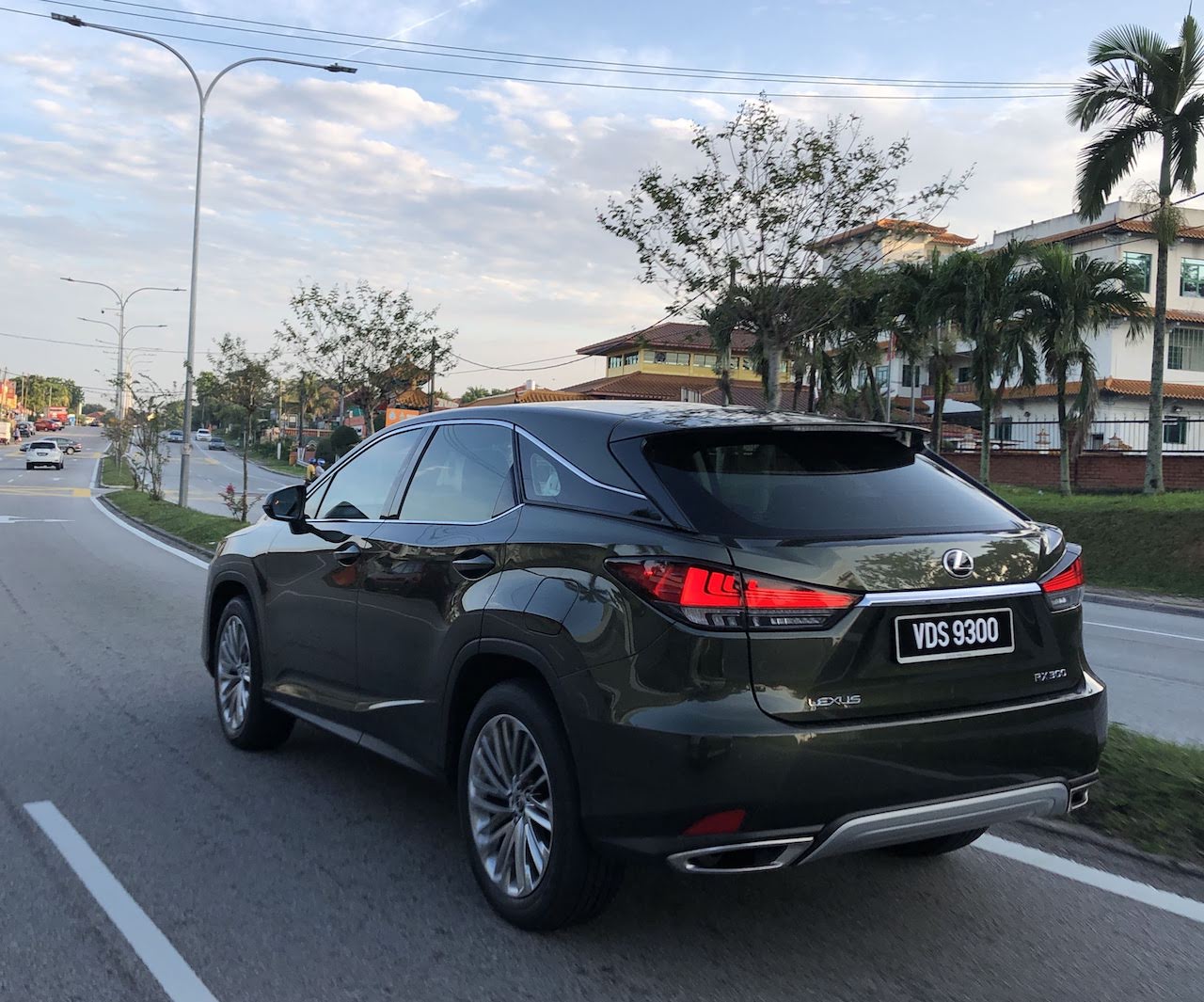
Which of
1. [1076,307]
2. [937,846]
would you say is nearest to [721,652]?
[937,846]

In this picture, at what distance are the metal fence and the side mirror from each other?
25059mm

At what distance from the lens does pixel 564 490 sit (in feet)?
13.0

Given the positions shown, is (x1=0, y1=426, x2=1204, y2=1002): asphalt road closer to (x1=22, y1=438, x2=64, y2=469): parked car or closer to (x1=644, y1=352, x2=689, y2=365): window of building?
(x1=22, y1=438, x2=64, y2=469): parked car

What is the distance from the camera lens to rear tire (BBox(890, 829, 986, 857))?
14.4ft

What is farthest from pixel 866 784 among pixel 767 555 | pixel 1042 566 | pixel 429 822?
pixel 429 822

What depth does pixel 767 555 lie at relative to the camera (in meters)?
3.35

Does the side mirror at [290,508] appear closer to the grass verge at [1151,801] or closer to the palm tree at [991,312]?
the grass verge at [1151,801]

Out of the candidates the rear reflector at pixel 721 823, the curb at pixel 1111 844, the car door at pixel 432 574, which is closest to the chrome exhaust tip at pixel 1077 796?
the curb at pixel 1111 844

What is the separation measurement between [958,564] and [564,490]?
128 centimetres

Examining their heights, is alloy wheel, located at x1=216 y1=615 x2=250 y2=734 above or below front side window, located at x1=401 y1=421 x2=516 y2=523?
below

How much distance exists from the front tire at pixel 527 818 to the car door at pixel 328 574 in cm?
109

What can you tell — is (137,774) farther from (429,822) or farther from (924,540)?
(924,540)

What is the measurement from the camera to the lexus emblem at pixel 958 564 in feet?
11.6

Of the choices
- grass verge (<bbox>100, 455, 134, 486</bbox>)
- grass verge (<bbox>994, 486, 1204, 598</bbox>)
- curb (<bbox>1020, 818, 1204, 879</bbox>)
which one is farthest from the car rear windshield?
grass verge (<bbox>100, 455, 134, 486</bbox>)
